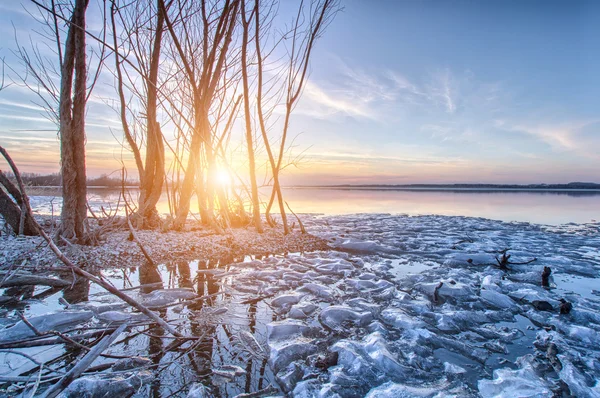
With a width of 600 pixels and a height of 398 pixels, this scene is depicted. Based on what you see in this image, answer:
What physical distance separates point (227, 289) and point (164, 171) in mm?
3245

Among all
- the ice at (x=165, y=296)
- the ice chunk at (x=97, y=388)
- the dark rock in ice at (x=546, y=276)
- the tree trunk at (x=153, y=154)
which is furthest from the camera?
the tree trunk at (x=153, y=154)

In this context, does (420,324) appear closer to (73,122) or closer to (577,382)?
(577,382)

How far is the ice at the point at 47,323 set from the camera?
5.80 feet

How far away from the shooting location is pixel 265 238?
510 cm

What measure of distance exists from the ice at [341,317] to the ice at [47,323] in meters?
1.74

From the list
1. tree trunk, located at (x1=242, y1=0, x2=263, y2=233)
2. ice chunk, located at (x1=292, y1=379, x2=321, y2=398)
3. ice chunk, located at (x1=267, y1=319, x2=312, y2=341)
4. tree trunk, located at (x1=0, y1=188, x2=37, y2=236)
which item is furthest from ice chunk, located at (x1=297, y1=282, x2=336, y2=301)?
tree trunk, located at (x1=0, y1=188, x2=37, y2=236)

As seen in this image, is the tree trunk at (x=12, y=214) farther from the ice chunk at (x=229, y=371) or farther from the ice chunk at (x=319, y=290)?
the ice chunk at (x=229, y=371)

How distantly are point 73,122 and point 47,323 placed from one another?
263 centimetres

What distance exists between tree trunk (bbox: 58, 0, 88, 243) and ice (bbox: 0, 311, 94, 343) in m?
1.97

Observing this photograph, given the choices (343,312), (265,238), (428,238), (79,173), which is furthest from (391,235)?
(79,173)

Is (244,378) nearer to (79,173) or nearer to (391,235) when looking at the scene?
(79,173)

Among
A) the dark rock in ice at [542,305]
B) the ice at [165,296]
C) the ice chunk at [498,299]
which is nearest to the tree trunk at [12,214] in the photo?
the ice at [165,296]

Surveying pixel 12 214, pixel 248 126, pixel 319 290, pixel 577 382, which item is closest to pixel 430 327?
pixel 577 382

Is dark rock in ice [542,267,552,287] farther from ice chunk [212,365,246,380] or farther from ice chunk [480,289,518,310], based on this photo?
ice chunk [212,365,246,380]
